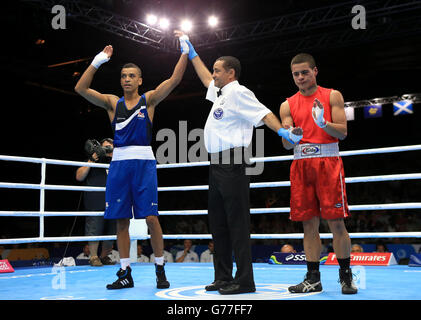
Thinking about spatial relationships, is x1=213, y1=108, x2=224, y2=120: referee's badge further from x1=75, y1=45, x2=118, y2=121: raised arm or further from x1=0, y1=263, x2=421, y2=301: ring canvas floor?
x1=0, y1=263, x2=421, y2=301: ring canvas floor

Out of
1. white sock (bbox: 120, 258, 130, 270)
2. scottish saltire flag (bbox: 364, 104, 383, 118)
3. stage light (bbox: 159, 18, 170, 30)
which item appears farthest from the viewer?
scottish saltire flag (bbox: 364, 104, 383, 118)

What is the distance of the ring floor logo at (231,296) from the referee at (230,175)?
0.10 metres

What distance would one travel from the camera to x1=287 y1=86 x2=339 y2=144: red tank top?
272cm

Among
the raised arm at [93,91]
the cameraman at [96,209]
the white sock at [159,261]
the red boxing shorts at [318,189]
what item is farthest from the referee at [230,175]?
the cameraman at [96,209]

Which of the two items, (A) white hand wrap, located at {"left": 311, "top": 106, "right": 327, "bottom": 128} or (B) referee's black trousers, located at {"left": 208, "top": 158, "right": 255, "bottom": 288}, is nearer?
(A) white hand wrap, located at {"left": 311, "top": 106, "right": 327, "bottom": 128}

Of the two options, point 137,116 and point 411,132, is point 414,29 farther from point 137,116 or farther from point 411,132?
point 137,116

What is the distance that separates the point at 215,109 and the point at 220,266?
95 centimetres

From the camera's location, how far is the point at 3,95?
37.4ft

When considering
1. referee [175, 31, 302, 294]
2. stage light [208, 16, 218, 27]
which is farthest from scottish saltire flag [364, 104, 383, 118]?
referee [175, 31, 302, 294]

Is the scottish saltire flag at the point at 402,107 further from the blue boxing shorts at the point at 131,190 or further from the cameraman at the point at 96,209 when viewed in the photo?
the blue boxing shorts at the point at 131,190

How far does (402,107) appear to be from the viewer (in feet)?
38.3

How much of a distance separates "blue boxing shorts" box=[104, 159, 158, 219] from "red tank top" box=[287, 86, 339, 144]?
1.03 meters

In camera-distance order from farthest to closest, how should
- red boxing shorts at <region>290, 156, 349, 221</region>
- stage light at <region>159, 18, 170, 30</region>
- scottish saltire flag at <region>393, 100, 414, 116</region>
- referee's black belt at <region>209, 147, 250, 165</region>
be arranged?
1. scottish saltire flag at <region>393, 100, 414, 116</region>
2. stage light at <region>159, 18, 170, 30</region>
3. referee's black belt at <region>209, 147, 250, 165</region>
4. red boxing shorts at <region>290, 156, 349, 221</region>

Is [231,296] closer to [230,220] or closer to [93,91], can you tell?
[230,220]
